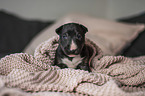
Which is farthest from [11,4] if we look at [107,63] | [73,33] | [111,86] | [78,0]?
[111,86]

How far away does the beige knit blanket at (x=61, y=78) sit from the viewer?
611 millimetres

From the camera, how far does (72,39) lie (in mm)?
781

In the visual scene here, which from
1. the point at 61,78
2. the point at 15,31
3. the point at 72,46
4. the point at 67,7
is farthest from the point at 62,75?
the point at 67,7

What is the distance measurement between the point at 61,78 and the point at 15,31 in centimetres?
154

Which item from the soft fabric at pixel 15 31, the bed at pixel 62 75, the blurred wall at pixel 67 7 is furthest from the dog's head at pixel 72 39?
the blurred wall at pixel 67 7

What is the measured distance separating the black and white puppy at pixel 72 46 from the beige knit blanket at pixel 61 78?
0.21 feet

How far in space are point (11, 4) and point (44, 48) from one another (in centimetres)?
163

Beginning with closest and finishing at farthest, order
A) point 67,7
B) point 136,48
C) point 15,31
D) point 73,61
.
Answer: point 73,61 < point 136,48 < point 15,31 < point 67,7

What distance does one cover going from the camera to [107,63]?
2.93 feet

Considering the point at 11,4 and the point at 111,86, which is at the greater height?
the point at 11,4

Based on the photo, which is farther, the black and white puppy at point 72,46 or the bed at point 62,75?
the black and white puppy at point 72,46

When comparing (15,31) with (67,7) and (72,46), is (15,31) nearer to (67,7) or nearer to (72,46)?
(67,7)

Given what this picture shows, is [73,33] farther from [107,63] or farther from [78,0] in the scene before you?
[78,0]

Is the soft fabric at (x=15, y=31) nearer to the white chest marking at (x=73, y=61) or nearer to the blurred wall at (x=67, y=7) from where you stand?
the blurred wall at (x=67, y=7)
